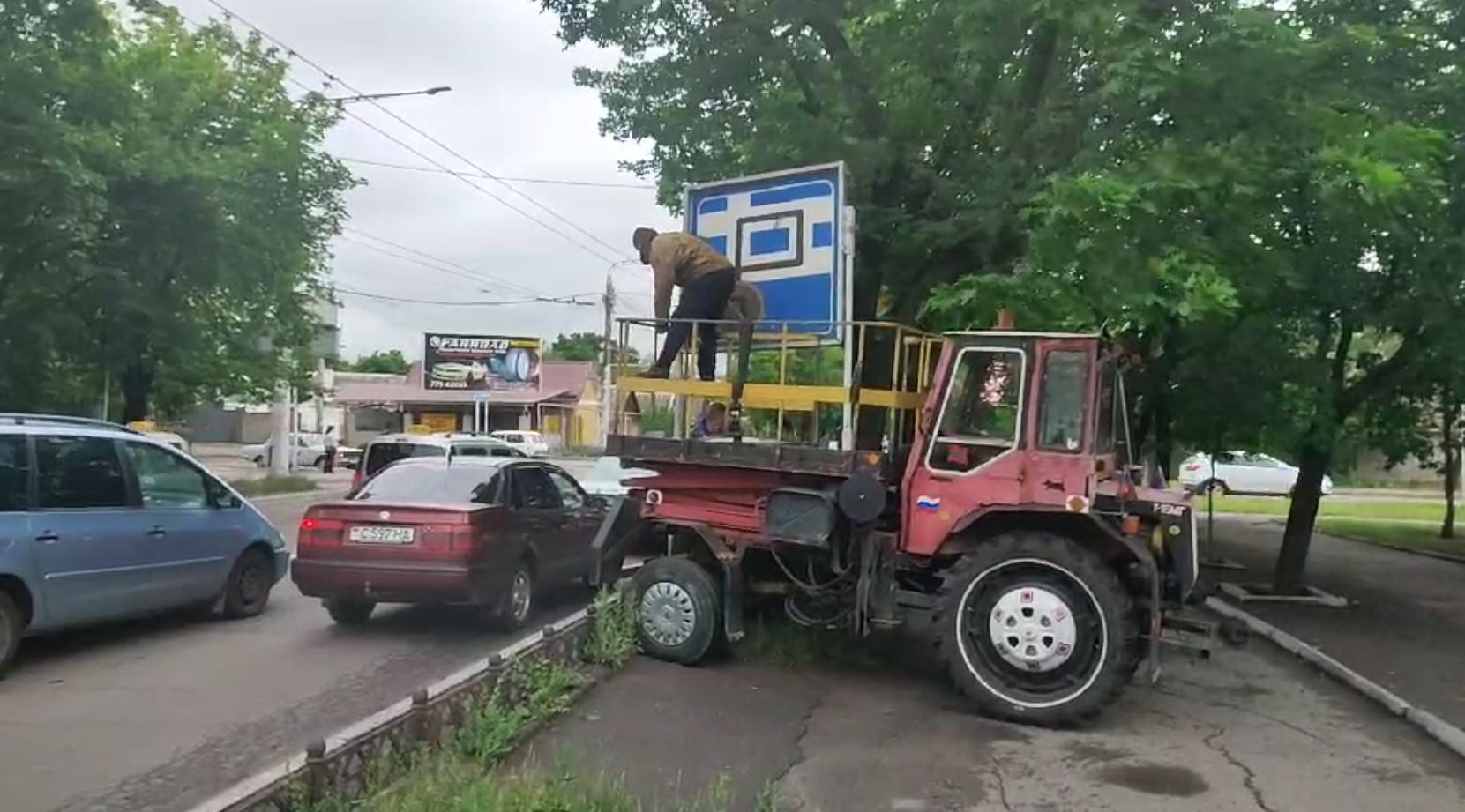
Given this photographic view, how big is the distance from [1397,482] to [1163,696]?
4830 centimetres

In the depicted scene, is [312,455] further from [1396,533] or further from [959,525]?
[959,525]

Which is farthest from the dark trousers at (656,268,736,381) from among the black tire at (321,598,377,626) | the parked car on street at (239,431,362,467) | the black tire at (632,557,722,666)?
the parked car on street at (239,431,362,467)

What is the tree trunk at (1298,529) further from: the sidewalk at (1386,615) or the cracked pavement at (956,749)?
the cracked pavement at (956,749)

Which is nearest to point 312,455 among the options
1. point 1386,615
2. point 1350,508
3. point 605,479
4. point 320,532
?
point 605,479

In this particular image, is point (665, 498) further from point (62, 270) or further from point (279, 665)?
point (62, 270)

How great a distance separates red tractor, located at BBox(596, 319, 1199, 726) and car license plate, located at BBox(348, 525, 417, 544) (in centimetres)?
169

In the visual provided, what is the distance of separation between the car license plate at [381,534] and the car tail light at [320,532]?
0.12 meters

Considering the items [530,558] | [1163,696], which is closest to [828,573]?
[1163,696]

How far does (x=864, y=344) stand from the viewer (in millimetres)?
9906

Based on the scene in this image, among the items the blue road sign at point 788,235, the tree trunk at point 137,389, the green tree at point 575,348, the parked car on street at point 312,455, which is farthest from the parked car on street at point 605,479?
the green tree at point 575,348

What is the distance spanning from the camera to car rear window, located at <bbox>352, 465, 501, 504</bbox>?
11.0 metres

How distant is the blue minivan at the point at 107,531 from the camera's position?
28.7ft

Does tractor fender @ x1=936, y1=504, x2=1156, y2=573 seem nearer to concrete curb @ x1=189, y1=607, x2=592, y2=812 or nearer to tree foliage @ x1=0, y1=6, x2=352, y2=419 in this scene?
concrete curb @ x1=189, y1=607, x2=592, y2=812

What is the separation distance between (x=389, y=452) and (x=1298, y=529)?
1187 cm
